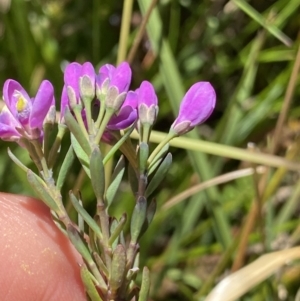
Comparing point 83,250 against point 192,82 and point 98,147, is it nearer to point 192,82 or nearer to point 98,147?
point 98,147

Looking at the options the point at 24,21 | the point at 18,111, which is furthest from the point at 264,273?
the point at 24,21

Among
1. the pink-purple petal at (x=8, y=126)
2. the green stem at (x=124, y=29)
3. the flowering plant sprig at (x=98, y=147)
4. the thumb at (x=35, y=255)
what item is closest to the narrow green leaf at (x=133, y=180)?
the flowering plant sprig at (x=98, y=147)

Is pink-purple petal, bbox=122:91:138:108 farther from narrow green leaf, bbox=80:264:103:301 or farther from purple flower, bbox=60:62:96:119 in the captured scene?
narrow green leaf, bbox=80:264:103:301

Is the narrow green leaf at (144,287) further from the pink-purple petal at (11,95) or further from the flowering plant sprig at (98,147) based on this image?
the pink-purple petal at (11,95)

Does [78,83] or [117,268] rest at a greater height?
[78,83]

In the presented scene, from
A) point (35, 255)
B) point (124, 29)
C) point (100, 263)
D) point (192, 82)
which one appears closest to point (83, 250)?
point (100, 263)

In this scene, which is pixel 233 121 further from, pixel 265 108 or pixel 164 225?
pixel 164 225

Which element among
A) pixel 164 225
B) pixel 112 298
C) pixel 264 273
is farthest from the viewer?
pixel 164 225
